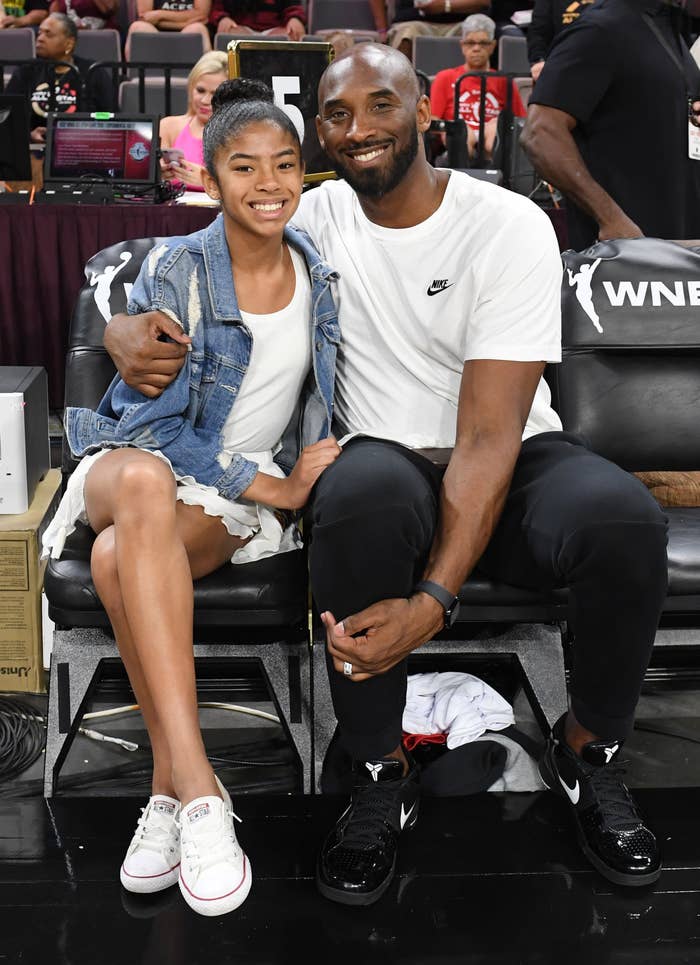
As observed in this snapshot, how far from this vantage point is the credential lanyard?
271cm

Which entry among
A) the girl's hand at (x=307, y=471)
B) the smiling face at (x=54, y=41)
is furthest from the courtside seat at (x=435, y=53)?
the girl's hand at (x=307, y=471)

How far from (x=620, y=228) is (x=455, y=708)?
1277mm

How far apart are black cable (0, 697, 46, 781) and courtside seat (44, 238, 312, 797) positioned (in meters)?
0.16

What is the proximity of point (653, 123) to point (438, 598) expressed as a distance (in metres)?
1.56

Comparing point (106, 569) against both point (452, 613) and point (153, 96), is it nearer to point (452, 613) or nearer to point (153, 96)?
point (452, 613)

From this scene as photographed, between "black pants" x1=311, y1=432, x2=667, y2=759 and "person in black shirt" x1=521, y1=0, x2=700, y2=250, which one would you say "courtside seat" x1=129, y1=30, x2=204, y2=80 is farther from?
"black pants" x1=311, y1=432, x2=667, y2=759

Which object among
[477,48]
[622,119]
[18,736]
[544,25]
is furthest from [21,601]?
[477,48]

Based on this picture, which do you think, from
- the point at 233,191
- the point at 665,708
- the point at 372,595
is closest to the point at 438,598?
the point at 372,595

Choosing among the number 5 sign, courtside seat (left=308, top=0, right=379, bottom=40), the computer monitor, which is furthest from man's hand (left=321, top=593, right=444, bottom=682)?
courtside seat (left=308, top=0, right=379, bottom=40)

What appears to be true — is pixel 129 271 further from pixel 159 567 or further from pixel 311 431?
pixel 159 567

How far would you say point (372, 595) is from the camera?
1.69 meters

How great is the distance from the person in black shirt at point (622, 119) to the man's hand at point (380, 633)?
1400mm

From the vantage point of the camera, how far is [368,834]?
1.73 m

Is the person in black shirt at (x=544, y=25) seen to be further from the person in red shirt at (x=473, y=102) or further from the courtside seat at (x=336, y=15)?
the courtside seat at (x=336, y=15)
